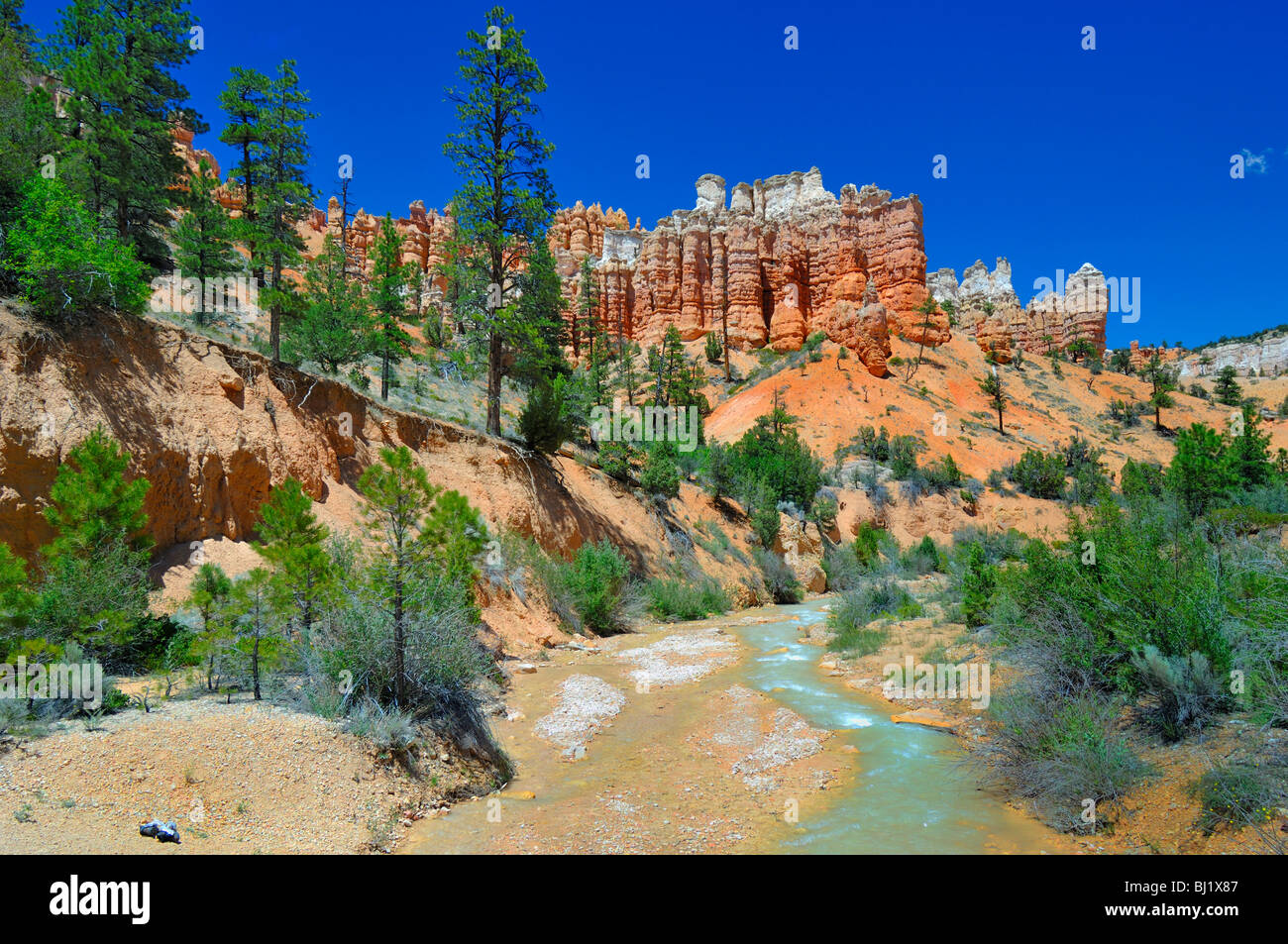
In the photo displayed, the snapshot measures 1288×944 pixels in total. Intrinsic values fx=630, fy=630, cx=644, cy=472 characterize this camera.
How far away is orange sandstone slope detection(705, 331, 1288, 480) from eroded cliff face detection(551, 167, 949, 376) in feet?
10.7

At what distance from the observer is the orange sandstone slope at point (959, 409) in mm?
46719

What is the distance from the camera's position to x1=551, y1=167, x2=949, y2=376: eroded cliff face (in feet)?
190

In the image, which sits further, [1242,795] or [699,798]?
[699,798]

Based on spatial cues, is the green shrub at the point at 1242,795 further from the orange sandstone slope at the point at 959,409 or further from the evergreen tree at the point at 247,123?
the orange sandstone slope at the point at 959,409

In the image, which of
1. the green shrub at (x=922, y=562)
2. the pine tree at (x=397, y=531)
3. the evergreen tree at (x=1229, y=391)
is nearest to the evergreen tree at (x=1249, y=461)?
the green shrub at (x=922, y=562)

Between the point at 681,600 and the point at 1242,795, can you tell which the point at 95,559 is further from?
the point at 681,600

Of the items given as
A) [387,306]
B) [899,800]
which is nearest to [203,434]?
[899,800]

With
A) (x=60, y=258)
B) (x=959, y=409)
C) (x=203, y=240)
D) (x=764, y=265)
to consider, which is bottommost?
(x=60, y=258)

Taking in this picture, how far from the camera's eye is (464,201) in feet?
63.5

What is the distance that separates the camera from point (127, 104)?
16.7m

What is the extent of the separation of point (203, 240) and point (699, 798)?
23097 mm

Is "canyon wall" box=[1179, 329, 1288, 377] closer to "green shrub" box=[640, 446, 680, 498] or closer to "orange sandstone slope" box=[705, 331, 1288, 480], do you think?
"orange sandstone slope" box=[705, 331, 1288, 480]

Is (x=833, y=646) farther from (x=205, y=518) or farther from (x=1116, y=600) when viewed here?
(x=205, y=518)

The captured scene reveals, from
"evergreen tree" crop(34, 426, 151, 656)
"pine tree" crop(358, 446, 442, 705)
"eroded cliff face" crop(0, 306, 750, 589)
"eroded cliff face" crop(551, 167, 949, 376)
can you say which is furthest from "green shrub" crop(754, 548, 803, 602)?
"eroded cliff face" crop(551, 167, 949, 376)
